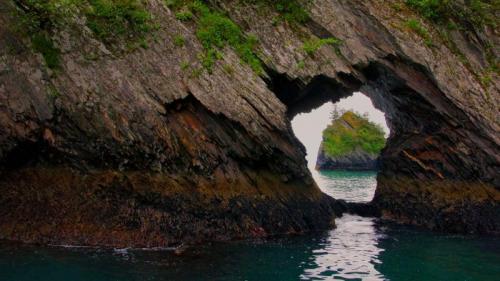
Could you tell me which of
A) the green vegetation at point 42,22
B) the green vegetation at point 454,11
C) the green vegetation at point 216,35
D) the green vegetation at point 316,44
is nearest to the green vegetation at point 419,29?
the green vegetation at point 454,11

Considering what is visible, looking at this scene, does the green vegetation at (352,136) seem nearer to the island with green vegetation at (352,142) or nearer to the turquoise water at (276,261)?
the island with green vegetation at (352,142)

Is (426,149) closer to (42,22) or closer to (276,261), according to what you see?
(276,261)

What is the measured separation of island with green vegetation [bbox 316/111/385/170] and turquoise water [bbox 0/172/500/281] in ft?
223

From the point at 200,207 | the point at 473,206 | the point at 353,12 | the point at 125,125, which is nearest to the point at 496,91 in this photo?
the point at 473,206

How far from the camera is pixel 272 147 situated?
78.6 ft

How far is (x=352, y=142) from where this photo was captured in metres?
91.2

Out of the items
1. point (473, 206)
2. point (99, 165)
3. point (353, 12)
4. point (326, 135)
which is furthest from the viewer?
point (326, 135)

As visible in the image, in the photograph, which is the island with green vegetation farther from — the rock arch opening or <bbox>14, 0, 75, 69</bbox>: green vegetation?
<bbox>14, 0, 75, 69</bbox>: green vegetation

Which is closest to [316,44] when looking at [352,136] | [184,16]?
[184,16]

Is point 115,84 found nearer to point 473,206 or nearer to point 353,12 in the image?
point 353,12

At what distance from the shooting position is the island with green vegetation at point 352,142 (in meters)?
90.7

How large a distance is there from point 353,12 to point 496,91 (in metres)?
8.73

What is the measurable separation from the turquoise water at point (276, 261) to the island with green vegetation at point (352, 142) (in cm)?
6784

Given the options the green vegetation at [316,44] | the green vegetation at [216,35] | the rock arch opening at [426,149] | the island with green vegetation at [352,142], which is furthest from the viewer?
the island with green vegetation at [352,142]
